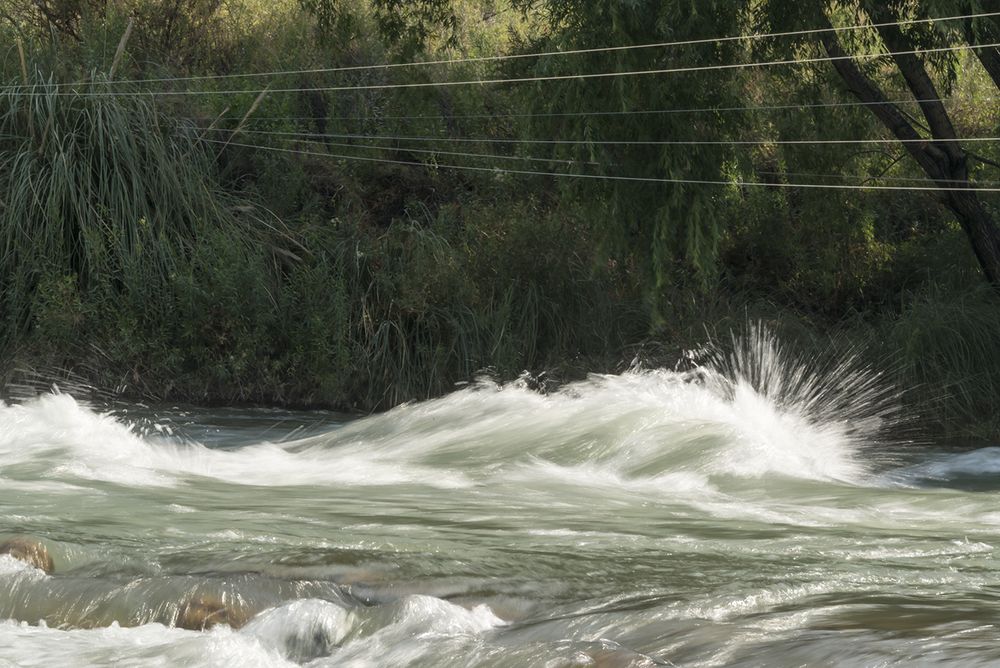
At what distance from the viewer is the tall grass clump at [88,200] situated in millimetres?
14047

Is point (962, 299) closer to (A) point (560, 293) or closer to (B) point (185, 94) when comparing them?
(A) point (560, 293)

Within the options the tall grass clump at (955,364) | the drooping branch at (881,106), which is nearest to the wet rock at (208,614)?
the tall grass clump at (955,364)

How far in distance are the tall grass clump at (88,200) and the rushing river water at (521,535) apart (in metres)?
2.00

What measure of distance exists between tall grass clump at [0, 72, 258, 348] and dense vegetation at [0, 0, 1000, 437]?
0.03 m

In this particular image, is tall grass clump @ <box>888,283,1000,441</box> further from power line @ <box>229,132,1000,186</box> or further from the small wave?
power line @ <box>229,132,1000,186</box>

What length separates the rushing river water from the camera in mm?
5348

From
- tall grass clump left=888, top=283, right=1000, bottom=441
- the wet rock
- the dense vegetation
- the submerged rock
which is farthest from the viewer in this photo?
the dense vegetation

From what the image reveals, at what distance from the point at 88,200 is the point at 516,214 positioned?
172 inches

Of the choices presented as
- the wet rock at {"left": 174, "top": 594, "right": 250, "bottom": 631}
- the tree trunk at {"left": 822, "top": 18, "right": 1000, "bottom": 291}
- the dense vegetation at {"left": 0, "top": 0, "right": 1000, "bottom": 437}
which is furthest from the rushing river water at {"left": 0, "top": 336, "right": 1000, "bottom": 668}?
the tree trunk at {"left": 822, "top": 18, "right": 1000, "bottom": 291}

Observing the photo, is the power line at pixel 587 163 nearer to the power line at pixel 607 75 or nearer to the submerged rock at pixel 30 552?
the power line at pixel 607 75

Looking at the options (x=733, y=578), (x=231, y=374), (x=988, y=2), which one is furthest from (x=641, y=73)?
(x=733, y=578)

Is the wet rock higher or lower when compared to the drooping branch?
lower

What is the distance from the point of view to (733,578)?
6062 millimetres

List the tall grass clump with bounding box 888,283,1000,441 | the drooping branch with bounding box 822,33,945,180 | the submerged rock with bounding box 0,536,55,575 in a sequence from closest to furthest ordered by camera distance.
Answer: the submerged rock with bounding box 0,536,55,575
the tall grass clump with bounding box 888,283,1000,441
the drooping branch with bounding box 822,33,945,180
